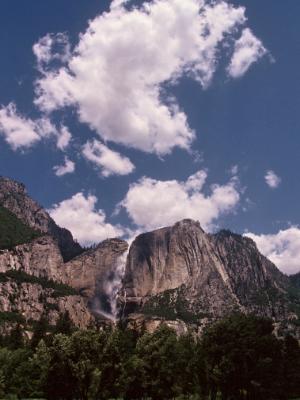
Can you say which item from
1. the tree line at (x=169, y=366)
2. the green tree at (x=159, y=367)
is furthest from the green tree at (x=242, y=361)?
the green tree at (x=159, y=367)

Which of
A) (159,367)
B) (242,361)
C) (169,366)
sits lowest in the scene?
(159,367)

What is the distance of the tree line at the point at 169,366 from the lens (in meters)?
69.3

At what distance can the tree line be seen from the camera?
2729 inches

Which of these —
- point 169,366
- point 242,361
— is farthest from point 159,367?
point 242,361

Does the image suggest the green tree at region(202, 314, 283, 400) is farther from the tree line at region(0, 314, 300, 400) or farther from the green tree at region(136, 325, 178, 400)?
the green tree at region(136, 325, 178, 400)

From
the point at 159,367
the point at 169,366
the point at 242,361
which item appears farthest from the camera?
the point at 169,366

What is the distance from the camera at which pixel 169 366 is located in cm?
7944

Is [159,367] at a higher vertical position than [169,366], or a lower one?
lower

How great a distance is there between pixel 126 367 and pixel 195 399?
12479 mm

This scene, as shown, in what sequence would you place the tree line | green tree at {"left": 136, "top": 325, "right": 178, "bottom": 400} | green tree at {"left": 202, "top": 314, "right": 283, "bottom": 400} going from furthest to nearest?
green tree at {"left": 136, "top": 325, "right": 178, "bottom": 400} → green tree at {"left": 202, "top": 314, "right": 283, "bottom": 400} → the tree line

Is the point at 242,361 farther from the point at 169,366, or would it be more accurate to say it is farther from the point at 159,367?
the point at 159,367

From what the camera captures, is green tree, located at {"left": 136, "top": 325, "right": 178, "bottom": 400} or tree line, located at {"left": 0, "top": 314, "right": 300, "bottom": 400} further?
green tree, located at {"left": 136, "top": 325, "right": 178, "bottom": 400}

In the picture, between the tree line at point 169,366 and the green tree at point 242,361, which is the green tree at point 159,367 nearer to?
the tree line at point 169,366

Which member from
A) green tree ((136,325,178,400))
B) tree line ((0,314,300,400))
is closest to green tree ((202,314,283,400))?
tree line ((0,314,300,400))
